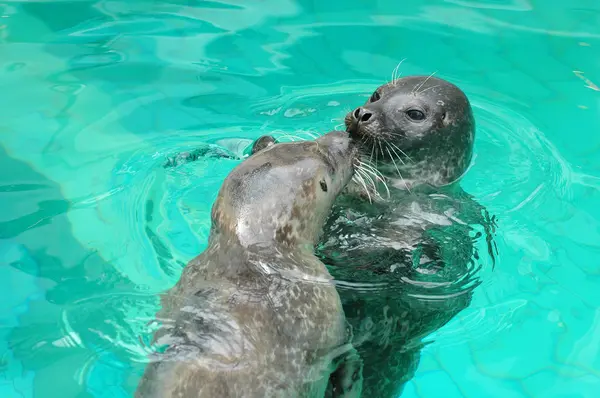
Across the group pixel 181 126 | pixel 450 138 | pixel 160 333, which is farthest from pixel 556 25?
pixel 160 333

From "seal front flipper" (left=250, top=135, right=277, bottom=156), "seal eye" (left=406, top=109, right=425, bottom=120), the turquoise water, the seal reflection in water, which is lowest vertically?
the turquoise water

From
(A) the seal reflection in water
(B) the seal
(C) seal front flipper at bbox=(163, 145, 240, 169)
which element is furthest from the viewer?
(C) seal front flipper at bbox=(163, 145, 240, 169)

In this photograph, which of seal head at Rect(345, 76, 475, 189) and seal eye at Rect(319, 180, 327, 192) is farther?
seal head at Rect(345, 76, 475, 189)

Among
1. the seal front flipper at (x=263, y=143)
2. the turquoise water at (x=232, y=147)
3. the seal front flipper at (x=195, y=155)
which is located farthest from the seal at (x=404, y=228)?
the seal front flipper at (x=195, y=155)

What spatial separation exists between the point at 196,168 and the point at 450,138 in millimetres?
1940

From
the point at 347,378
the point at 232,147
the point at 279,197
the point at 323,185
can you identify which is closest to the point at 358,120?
the point at 323,185

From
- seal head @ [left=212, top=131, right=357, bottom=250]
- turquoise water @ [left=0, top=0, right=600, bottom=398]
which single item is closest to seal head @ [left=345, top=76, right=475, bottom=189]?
turquoise water @ [left=0, top=0, right=600, bottom=398]

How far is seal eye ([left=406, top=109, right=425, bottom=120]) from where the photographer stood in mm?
4742

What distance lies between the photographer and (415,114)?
15.6 ft

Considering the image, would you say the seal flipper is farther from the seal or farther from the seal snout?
the seal snout

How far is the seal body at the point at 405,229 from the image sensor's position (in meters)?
4.01

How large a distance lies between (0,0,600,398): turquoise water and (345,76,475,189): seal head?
66 centimetres

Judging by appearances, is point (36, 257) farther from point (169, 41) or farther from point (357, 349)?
point (169, 41)

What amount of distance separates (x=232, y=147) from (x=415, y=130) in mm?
1820
